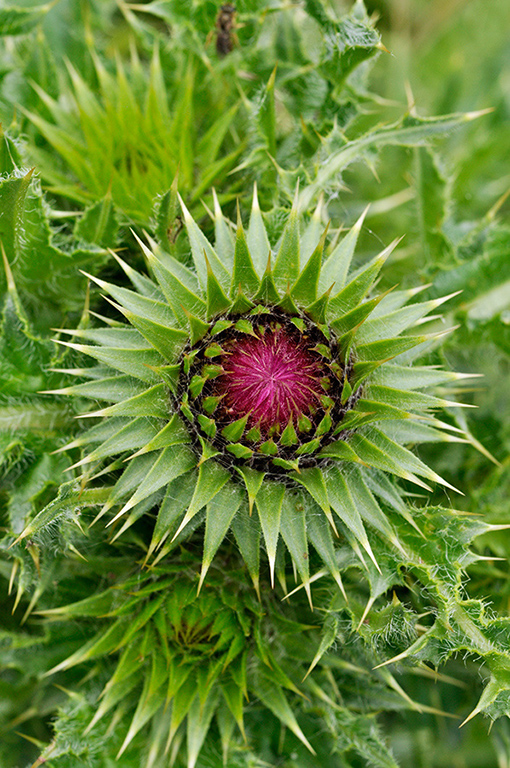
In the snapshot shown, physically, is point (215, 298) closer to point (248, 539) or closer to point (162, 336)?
point (162, 336)

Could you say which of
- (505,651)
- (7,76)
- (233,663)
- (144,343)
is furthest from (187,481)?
(7,76)

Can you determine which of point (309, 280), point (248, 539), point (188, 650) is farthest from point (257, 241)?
point (188, 650)

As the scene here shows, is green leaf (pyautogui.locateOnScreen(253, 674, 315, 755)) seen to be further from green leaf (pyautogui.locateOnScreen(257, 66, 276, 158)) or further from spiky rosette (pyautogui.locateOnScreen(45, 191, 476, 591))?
green leaf (pyautogui.locateOnScreen(257, 66, 276, 158))

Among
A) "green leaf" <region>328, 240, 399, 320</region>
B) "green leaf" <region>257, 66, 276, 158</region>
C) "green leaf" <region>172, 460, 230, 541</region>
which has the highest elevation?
"green leaf" <region>257, 66, 276, 158</region>

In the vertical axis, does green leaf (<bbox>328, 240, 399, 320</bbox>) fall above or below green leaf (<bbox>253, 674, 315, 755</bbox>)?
above

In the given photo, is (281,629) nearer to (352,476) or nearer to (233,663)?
(233,663)

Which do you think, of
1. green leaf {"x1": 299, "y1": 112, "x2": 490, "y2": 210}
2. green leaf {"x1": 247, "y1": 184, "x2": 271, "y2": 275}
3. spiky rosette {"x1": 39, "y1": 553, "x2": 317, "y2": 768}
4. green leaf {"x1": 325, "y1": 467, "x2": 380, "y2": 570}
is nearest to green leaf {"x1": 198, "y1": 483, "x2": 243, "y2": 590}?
green leaf {"x1": 325, "y1": 467, "x2": 380, "y2": 570}

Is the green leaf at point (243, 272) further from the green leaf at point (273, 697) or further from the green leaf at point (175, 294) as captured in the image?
the green leaf at point (273, 697)
